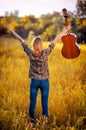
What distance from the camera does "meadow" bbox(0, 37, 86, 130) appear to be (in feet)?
Result: 11.5

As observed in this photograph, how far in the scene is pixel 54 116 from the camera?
A: 11.4 feet

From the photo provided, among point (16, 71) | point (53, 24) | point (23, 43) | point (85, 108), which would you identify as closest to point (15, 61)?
point (16, 71)

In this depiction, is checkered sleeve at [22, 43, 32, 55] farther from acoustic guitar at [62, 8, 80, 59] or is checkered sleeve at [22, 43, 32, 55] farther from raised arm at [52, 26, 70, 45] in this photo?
acoustic guitar at [62, 8, 80, 59]

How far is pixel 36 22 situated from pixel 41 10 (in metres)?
0.16

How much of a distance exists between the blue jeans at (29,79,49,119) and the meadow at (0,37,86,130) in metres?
0.06

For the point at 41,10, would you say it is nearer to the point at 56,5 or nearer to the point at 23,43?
the point at 56,5

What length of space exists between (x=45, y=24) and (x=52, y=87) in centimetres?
80

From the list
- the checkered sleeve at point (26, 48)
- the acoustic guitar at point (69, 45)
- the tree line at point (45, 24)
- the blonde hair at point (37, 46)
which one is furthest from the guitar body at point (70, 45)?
the checkered sleeve at point (26, 48)

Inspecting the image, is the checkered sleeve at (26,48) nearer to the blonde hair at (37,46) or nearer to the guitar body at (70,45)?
the blonde hair at (37,46)

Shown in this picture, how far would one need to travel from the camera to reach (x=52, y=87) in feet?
→ 11.8

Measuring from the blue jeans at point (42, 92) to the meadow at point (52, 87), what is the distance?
0.06m

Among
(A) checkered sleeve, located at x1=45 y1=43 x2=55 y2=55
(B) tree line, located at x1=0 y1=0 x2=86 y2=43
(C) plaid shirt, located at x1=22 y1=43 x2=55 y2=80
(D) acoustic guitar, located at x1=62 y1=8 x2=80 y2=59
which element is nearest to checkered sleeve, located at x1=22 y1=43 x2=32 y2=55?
(C) plaid shirt, located at x1=22 y1=43 x2=55 y2=80

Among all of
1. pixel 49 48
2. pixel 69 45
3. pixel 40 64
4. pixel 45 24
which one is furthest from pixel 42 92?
pixel 45 24

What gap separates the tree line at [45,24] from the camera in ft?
12.1
